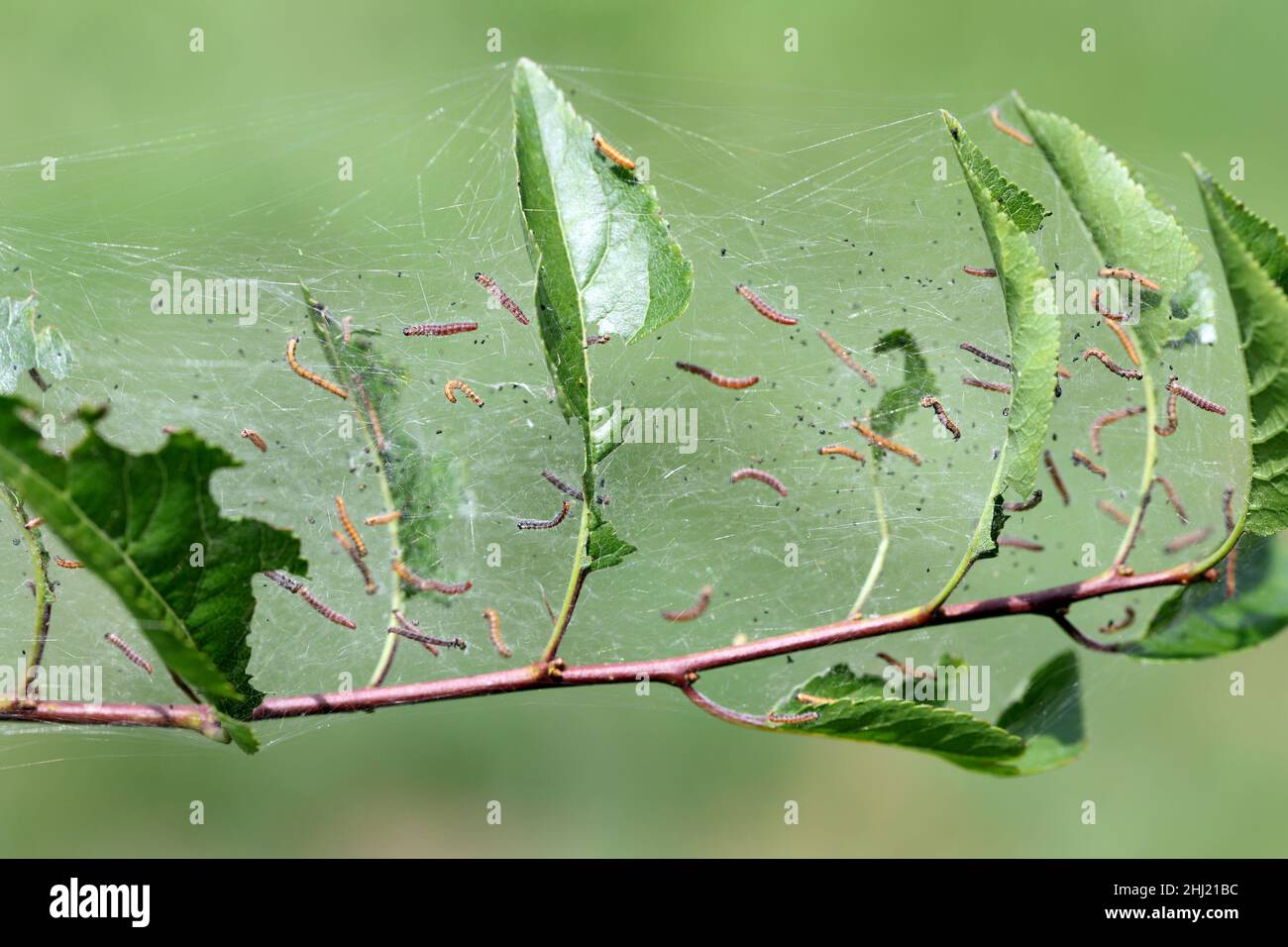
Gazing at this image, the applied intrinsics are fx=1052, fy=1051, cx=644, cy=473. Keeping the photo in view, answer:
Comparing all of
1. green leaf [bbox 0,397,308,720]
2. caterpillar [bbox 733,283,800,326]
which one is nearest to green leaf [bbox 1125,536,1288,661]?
caterpillar [bbox 733,283,800,326]

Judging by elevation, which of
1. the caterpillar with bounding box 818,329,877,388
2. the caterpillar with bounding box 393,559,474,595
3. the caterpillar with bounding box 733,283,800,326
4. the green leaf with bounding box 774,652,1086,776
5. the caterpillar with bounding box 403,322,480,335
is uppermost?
the caterpillar with bounding box 733,283,800,326

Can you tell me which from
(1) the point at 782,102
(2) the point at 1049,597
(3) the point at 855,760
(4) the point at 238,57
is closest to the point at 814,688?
(2) the point at 1049,597

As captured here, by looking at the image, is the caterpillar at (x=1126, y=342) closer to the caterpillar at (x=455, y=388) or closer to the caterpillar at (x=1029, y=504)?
the caterpillar at (x=1029, y=504)

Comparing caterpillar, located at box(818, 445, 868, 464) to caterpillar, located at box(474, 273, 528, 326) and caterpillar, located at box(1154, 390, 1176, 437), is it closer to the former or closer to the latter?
caterpillar, located at box(1154, 390, 1176, 437)

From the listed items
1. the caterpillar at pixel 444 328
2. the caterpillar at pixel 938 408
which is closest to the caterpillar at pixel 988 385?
the caterpillar at pixel 938 408

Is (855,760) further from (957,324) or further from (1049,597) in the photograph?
(1049,597)

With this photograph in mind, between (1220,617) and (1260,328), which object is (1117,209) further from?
(1220,617)
